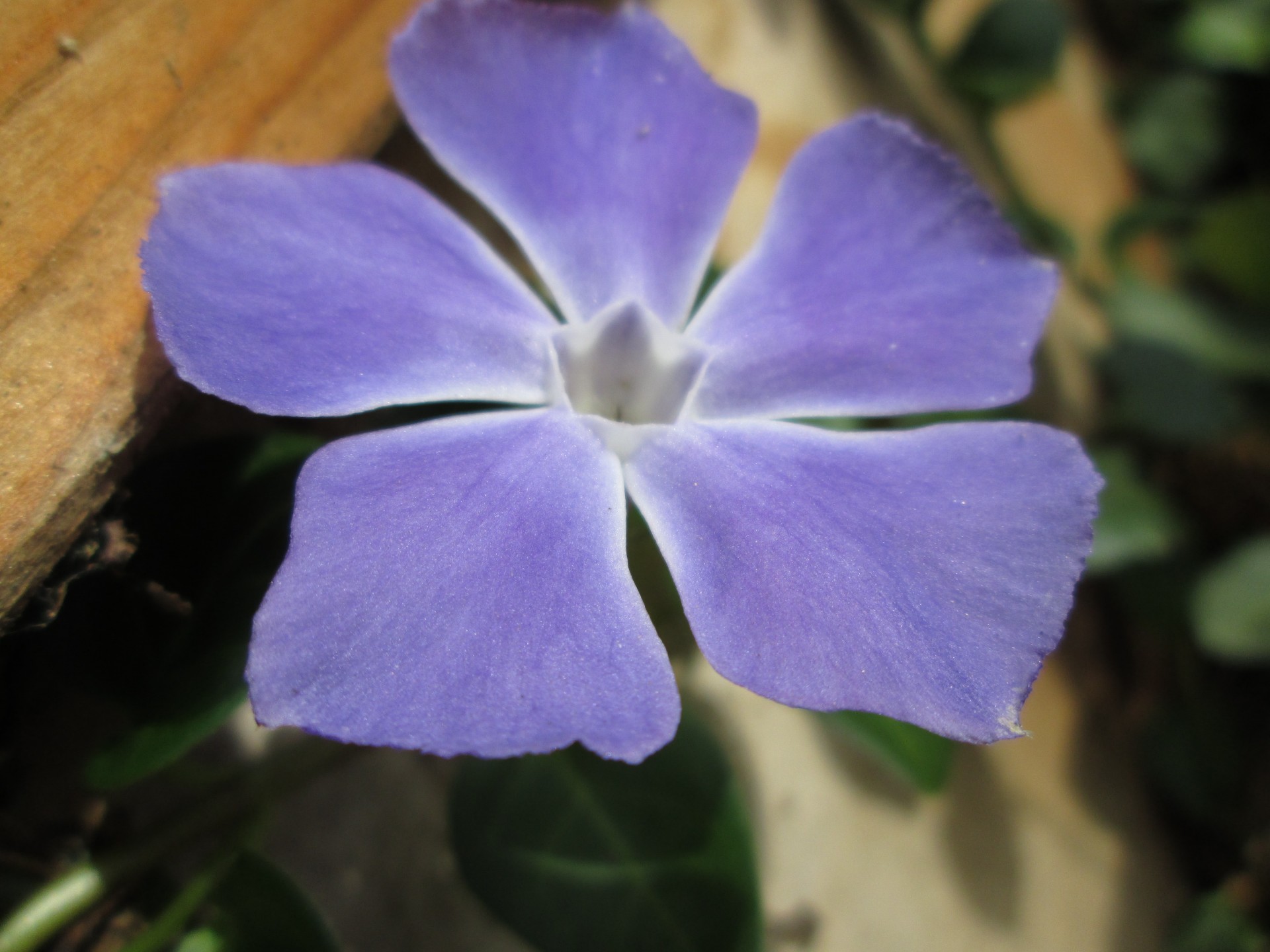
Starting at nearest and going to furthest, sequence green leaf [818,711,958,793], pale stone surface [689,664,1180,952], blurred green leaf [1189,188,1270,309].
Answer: green leaf [818,711,958,793] → pale stone surface [689,664,1180,952] → blurred green leaf [1189,188,1270,309]

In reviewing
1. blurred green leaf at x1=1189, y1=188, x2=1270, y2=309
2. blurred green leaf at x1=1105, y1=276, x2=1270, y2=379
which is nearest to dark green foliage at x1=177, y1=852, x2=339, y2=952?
blurred green leaf at x1=1105, y1=276, x2=1270, y2=379

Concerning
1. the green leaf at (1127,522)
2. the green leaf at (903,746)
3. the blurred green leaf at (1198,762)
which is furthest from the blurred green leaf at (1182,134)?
the green leaf at (903,746)

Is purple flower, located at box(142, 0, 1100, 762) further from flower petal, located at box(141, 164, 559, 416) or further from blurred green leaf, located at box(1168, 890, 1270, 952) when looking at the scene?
blurred green leaf, located at box(1168, 890, 1270, 952)

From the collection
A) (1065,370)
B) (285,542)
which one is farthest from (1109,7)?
(285,542)

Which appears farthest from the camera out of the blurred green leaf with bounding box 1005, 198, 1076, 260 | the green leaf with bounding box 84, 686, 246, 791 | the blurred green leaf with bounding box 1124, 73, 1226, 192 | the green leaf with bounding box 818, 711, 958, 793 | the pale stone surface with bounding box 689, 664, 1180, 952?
the blurred green leaf with bounding box 1124, 73, 1226, 192

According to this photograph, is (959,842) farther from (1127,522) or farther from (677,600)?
(677,600)

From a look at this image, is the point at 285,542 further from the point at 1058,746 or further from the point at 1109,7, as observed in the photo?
the point at 1109,7
